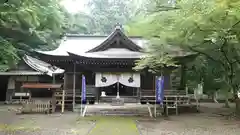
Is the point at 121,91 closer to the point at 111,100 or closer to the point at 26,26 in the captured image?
the point at 111,100

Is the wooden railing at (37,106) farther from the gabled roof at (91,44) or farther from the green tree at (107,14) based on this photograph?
the green tree at (107,14)

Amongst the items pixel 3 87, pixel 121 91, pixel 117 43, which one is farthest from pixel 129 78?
pixel 3 87

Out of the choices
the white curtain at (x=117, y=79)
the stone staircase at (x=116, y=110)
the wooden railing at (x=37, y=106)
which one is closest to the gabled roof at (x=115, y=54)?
the white curtain at (x=117, y=79)

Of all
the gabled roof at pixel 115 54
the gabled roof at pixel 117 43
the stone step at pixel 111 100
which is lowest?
the stone step at pixel 111 100

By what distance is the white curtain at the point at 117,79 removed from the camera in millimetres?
16875

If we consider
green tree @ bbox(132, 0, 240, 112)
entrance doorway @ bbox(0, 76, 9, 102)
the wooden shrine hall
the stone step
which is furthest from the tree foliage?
green tree @ bbox(132, 0, 240, 112)

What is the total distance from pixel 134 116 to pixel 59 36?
18.7 meters

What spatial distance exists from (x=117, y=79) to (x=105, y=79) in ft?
2.61

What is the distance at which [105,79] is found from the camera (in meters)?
17.0

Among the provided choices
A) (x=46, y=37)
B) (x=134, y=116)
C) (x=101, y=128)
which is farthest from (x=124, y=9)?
(x=101, y=128)

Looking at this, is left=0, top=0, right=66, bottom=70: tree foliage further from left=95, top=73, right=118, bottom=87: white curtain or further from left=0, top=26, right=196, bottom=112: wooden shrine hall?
left=95, top=73, right=118, bottom=87: white curtain

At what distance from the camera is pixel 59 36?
30.4m

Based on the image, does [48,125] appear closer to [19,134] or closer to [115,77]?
[19,134]

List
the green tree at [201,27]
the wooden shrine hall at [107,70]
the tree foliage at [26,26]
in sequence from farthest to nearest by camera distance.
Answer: the wooden shrine hall at [107,70] → the green tree at [201,27] → the tree foliage at [26,26]
